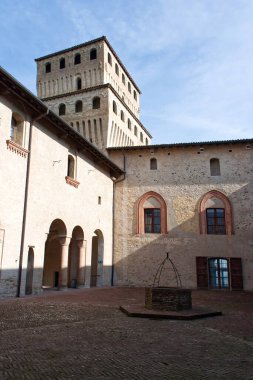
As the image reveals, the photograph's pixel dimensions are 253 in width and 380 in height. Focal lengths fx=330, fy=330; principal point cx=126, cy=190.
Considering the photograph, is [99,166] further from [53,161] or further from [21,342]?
[21,342]

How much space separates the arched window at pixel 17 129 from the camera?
13.1 m

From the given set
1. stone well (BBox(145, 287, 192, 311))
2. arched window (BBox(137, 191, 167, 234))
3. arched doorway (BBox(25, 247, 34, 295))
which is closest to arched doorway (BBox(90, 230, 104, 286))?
arched window (BBox(137, 191, 167, 234))

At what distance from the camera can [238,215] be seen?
2066 centimetres

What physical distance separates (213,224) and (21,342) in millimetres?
16716

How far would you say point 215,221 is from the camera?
68.7ft

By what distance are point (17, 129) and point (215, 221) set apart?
1338cm

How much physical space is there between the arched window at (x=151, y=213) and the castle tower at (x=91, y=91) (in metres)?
5.80

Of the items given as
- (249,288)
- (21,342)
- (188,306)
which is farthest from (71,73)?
(21,342)

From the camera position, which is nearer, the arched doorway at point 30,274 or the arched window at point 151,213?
the arched doorway at point 30,274

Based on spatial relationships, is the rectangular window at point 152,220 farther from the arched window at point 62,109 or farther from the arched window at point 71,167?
the arched window at point 62,109

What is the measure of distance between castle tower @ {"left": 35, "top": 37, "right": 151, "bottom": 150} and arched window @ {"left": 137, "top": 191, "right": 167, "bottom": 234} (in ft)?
19.0

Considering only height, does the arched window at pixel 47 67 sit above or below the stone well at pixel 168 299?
above

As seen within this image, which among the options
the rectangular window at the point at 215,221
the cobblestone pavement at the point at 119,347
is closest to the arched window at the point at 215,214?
the rectangular window at the point at 215,221

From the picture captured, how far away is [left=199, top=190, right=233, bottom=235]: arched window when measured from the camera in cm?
2077
